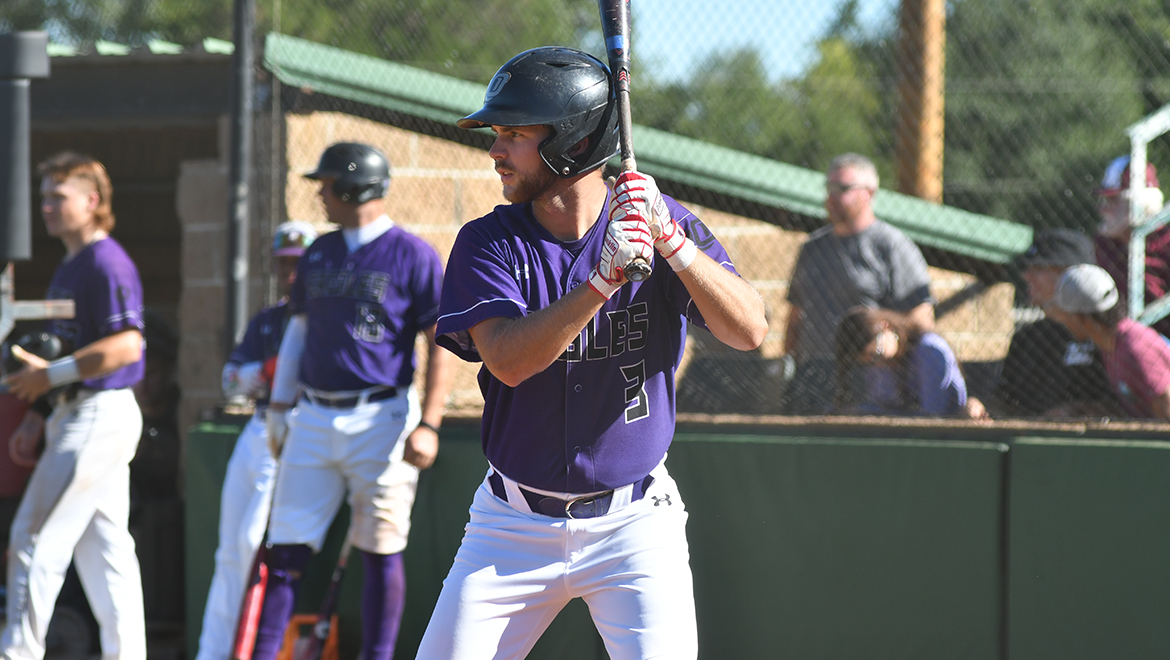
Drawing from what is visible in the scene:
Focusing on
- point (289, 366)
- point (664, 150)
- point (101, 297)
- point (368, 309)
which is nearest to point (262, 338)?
point (289, 366)

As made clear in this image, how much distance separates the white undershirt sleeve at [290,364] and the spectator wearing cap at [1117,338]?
291cm

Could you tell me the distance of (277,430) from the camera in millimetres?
4508

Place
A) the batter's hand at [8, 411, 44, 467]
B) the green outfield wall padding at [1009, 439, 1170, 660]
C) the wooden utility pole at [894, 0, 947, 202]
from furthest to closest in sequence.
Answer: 1. the batter's hand at [8, 411, 44, 467]
2. the wooden utility pole at [894, 0, 947, 202]
3. the green outfield wall padding at [1009, 439, 1170, 660]

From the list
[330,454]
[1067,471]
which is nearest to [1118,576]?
[1067,471]

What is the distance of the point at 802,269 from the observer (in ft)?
15.3

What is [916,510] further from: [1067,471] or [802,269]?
[802,269]

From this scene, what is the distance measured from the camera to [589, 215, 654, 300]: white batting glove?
6.95 feet

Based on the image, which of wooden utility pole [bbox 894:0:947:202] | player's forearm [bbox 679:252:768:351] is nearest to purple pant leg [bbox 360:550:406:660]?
player's forearm [bbox 679:252:768:351]

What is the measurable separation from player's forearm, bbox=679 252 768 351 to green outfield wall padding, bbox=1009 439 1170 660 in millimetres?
2047

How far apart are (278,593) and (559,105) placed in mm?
2559

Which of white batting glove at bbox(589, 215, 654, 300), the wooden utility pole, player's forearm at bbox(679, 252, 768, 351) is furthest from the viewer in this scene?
the wooden utility pole

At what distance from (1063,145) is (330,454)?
3315 mm

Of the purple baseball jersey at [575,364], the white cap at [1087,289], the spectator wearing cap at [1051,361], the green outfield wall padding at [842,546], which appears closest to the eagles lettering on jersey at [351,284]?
the green outfield wall padding at [842,546]

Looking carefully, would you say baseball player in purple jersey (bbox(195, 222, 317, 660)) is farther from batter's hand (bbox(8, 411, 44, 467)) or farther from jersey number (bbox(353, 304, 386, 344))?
batter's hand (bbox(8, 411, 44, 467))
